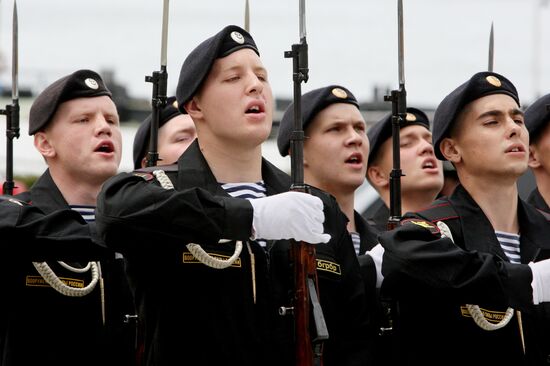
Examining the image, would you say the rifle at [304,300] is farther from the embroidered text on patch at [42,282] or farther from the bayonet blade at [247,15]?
the bayonet blade at [247,15]

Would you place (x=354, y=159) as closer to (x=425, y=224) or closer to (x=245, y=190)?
(x=425, y=224)

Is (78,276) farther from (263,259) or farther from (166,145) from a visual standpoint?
(166,145)

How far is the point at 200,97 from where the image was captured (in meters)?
5.59

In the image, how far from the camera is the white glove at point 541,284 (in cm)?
532

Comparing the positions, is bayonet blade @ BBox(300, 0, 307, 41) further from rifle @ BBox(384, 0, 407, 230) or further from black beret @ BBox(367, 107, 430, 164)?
black beret @ BBox(367, 107, 430, 164)

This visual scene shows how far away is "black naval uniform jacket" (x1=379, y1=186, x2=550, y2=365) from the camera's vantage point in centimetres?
529

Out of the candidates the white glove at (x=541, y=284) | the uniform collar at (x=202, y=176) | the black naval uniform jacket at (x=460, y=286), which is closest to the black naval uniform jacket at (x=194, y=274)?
the uniform collar at (x=202, y=176)

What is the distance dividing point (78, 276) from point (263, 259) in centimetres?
120

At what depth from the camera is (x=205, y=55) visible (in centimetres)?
552

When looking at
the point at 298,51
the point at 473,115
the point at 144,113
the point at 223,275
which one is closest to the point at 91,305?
the point at 223,275

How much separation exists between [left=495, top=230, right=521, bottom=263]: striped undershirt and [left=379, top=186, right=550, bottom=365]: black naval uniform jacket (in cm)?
3

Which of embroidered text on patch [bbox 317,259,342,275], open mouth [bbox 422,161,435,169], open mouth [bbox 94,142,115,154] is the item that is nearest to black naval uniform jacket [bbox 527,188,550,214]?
open mouth [bbox 422,161,435,169]

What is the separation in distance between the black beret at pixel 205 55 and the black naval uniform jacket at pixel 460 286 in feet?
3.51

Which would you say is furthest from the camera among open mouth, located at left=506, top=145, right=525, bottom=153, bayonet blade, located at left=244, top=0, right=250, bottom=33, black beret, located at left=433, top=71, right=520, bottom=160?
bayonet blade, located at left=244, top=0, right=250, bottom=33
